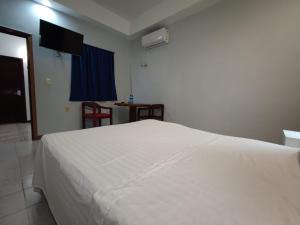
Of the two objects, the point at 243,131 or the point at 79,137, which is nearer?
the point at 79,137

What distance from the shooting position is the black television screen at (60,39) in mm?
2800

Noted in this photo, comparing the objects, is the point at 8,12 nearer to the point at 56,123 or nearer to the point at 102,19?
the point at 102,19

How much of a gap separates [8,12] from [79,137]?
3010 millimetres

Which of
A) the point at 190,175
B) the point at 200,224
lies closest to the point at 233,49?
the point at 190,175

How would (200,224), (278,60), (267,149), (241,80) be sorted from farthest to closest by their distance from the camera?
(241,80), (278,60), (267,149), (200,224)

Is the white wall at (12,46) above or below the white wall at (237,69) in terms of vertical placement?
above

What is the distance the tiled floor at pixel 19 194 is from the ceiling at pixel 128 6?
332 cm

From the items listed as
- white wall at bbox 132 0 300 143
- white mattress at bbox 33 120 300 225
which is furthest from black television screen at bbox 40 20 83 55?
white mattress at bbox 33 120 300 225

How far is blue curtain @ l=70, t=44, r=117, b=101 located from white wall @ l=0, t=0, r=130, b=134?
146mm

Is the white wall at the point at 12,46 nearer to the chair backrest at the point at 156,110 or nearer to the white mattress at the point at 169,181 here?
the chair backrest at the point at 156,110

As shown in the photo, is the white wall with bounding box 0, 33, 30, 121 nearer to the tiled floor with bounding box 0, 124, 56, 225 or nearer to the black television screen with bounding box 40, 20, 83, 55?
the black television screen with bounding box 40, 20, 83, 55

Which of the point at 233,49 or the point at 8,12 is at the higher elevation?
the point at 8,12

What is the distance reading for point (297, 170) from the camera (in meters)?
0.82

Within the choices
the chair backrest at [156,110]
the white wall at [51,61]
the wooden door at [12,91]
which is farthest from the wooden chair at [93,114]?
the wooden door at [12,91]
